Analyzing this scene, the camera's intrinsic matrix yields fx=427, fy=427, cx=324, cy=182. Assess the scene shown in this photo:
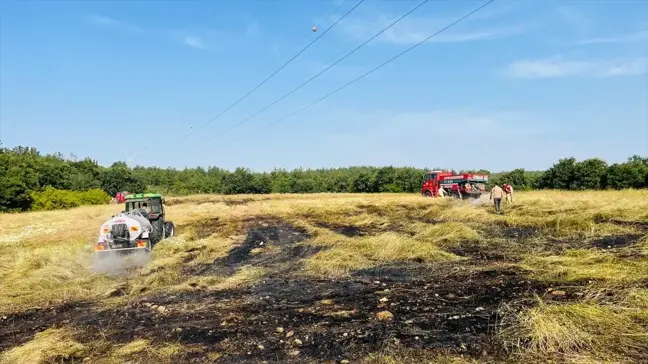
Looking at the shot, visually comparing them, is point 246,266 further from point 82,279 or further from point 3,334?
point 3,334

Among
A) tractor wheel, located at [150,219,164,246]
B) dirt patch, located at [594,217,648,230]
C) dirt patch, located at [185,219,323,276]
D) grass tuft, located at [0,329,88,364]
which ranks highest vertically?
tractor wheel, located at [150,219,164,246]

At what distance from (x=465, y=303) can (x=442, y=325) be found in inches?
47.6

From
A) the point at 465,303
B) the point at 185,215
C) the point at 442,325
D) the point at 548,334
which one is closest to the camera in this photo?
the point at 548,334

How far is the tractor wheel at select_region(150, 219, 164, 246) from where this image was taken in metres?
16.3

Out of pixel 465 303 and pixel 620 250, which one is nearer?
pixel 465 303

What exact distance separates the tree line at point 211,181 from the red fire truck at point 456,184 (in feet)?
86.5

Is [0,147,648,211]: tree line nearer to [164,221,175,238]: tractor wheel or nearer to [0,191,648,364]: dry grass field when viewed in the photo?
[164,221,175,238]: tractor wheel

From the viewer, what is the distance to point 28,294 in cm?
1039

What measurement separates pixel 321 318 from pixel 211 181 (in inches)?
3021

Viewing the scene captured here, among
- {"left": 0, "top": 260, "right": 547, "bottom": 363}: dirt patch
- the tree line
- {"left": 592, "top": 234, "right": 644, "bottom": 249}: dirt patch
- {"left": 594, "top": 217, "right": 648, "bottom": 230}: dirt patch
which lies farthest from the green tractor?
the tree line

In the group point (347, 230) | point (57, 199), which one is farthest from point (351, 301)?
point (57, 199)

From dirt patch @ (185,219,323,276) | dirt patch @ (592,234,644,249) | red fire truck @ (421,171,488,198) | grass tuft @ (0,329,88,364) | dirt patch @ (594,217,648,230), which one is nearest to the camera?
grass tuft @ (0,329,88,364)

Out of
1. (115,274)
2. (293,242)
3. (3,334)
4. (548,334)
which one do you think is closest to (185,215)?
(293,242)

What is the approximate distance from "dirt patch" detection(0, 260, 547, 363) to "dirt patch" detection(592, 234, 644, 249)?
445 centimetres
